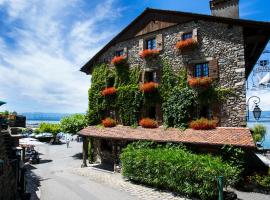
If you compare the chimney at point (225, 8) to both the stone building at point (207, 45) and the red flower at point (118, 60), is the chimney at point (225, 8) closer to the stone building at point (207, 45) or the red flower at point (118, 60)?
the stone building at point (207, 45)

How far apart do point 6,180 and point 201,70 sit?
13.6 metres

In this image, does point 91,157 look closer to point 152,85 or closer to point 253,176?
point 152,85

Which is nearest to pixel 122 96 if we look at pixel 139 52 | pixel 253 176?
pixel 139 52

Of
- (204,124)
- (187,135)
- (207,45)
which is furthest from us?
(207,45)

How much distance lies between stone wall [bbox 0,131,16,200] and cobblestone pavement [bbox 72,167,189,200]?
5.50m

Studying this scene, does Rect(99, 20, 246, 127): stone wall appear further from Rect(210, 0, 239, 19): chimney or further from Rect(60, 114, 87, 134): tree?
Rect(60, 114, 87, 134): tree

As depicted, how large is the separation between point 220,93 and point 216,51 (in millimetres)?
2909

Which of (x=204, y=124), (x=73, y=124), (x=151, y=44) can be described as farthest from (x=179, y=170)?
(x=73, y=124)

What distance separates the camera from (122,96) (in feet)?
70.2

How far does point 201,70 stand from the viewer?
1786 centimetres

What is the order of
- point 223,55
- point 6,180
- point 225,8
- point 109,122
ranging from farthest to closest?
point 109,122, point 225,8, point 223,55, point 6,180

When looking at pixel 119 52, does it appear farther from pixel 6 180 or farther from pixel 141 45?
pixel 6 180

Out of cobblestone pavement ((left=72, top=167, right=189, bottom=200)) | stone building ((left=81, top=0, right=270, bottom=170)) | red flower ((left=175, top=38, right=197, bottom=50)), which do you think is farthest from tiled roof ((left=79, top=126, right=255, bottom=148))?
red flower ((left=175, top=38, right=197, bottom=50))

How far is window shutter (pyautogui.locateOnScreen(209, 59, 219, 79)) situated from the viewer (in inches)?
663
